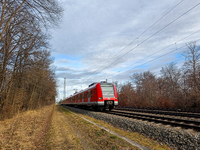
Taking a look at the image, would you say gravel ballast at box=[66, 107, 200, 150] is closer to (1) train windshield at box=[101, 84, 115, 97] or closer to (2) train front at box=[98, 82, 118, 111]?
(2) train front at box=[98, 82, 118, 111]

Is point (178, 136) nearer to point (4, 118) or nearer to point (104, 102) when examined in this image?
point (104, 102)

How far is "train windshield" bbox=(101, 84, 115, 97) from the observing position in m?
15.7

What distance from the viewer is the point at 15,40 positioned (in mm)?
9914

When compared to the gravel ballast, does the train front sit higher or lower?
higher

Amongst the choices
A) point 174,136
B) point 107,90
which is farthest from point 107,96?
point 174,136

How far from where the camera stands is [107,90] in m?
16.0

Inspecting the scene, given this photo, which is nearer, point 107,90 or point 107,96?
point 107,96

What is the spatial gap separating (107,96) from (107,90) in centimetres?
72

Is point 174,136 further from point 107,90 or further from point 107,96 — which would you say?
point 107,90

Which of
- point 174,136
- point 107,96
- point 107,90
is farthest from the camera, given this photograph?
point 107,90

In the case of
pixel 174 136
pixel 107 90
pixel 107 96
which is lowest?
pixel 174 136

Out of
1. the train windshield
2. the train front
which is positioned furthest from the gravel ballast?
the train windshield

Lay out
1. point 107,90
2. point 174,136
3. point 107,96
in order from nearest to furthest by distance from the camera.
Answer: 1. point 174,136
2. point 107,96
3. point 107,90

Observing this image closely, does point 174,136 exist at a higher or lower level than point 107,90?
lower
